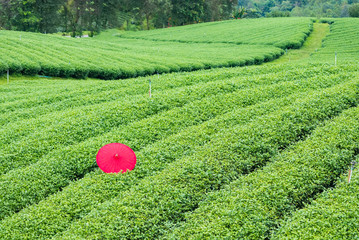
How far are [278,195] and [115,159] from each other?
4258 mm

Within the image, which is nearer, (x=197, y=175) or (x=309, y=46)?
(x=197, y=175)

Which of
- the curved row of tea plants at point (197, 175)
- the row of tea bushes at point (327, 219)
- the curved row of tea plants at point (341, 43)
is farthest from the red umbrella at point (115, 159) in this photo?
the curved row of tea plants at point (341, 43)

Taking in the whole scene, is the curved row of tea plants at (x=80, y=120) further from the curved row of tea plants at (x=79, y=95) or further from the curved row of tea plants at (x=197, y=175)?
the curved row of tea plants at (x=197, y=175)

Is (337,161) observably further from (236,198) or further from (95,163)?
(95,163)

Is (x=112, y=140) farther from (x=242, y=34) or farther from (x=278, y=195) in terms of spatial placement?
(x=242, y=34)

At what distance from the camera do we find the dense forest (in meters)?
53.4

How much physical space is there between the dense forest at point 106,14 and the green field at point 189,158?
41.2 metres

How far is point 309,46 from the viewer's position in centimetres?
4228

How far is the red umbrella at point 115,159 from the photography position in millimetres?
9664

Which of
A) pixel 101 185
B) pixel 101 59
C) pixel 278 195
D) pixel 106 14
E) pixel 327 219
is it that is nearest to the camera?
pixel 327 219

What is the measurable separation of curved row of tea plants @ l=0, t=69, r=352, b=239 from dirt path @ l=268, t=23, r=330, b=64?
23.9 metres

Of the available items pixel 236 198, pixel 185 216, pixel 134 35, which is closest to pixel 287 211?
pixel 236 198

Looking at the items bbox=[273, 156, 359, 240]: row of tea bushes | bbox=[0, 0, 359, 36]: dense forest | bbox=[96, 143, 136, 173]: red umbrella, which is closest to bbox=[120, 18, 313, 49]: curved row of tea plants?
bbox=[0, 0, 359, 36]: dense forest

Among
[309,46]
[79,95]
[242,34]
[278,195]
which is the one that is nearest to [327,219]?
[278,195]
